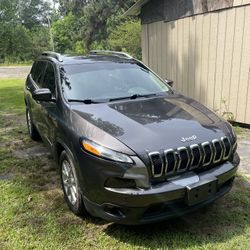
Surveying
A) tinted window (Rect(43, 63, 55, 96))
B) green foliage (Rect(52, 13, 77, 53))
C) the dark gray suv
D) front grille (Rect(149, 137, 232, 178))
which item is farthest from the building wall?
green foliage (Rect(52, 13, 77, 53))

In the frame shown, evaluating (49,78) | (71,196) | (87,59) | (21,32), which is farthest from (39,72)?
(21,32)

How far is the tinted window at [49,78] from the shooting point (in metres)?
4.23

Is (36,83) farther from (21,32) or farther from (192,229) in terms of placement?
(21,32)

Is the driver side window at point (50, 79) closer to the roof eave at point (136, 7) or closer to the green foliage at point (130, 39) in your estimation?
the roof eave at point (136, 7)

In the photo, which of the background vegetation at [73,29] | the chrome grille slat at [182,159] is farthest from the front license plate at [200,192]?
the background vegetation at [73,29]

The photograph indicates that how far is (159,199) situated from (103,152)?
0.64 metres

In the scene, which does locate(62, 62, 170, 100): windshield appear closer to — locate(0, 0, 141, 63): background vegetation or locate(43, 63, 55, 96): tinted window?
locate(43, 63, 55, 96): tinted window

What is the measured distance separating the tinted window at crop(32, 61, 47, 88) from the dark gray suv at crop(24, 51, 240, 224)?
3.74 ft

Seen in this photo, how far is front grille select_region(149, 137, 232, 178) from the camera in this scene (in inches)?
108

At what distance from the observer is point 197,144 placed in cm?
293

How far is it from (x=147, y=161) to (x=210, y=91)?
523 cm

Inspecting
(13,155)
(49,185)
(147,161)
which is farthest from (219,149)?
(13,155)

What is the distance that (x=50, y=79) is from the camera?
4.47 meters

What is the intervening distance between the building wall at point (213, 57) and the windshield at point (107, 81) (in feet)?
9.55
